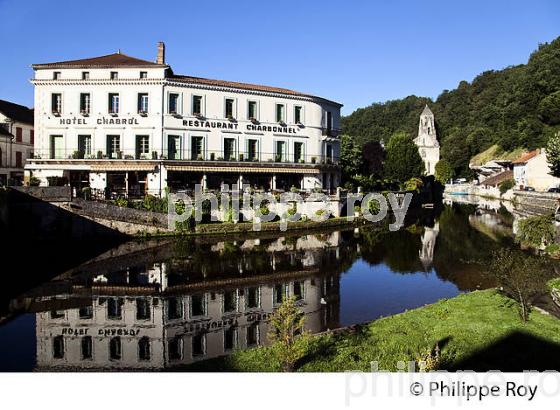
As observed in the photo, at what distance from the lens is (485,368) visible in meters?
8.18

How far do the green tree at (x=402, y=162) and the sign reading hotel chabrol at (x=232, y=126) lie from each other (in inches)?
919

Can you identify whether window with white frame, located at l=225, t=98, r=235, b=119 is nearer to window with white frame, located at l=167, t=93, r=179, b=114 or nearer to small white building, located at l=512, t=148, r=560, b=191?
window with white frame, located at l=167, t=93, r=179, b=114

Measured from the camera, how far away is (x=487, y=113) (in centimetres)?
8425

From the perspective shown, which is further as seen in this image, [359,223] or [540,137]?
[540,137]

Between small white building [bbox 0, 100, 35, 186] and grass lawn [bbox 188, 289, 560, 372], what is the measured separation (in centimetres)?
2718

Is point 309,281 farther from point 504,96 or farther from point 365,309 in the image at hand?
point 504,96

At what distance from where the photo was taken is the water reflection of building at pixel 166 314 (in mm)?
9969

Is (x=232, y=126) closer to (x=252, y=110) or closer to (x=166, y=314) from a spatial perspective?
(x=252, y=110)

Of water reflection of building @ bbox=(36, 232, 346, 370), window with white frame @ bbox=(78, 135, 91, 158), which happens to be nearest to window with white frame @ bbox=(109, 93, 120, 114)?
window with white frame @ bbox=(78, 135, 91, 158)

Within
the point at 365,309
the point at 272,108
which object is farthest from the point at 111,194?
the point at 365,309

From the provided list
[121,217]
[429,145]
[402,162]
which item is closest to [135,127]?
[121,217]

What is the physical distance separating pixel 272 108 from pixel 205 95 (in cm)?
545

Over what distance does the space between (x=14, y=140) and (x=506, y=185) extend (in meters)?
58.9

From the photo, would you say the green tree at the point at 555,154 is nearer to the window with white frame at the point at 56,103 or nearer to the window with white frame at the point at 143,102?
the window with white frame at the point at 143,102
